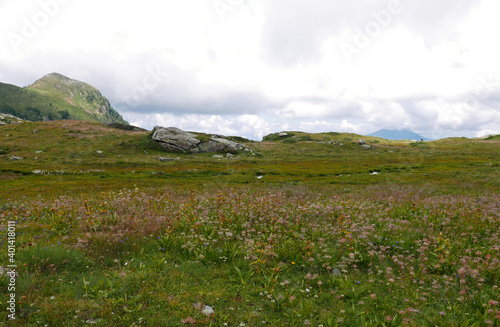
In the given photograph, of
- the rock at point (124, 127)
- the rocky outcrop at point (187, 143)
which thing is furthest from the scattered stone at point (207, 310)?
the rock at point (124, 127)

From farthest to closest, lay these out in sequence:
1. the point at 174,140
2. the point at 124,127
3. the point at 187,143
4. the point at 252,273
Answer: the point at 124,127
the point at 174,140
the point at 187,143
the point at 252,273

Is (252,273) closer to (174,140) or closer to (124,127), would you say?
(174,140)

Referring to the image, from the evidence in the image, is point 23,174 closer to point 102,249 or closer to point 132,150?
point 132,150

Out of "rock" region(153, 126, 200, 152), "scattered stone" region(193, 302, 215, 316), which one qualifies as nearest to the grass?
"scattered stone" region(193, 302, 215, 316)

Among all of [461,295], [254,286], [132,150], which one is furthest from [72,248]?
[132,150]

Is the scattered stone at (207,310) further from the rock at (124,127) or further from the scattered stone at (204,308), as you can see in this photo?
the rock at (124,127)

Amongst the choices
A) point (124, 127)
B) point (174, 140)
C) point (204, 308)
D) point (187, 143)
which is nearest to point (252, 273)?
point (204, 308)

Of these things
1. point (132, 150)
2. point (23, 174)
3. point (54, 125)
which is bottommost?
point (23, 174)

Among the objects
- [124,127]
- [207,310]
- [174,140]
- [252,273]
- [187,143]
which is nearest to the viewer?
[207,310]

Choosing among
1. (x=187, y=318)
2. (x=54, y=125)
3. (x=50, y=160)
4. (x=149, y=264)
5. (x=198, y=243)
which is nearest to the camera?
(x=187, y=318)

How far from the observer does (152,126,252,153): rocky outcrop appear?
65.9m

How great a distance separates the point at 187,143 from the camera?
219 feet

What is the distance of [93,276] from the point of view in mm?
5918

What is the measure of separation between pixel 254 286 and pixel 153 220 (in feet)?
17.7
